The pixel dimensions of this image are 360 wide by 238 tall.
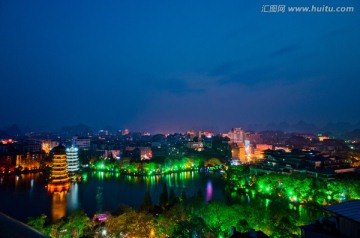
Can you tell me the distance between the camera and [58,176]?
52.2 ft

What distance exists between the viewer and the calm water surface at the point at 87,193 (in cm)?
1104

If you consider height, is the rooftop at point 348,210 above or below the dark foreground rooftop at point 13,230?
below

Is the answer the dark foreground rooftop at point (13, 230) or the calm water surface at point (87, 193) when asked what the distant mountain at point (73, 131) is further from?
the dark foreground rooftop at point (13, 230)

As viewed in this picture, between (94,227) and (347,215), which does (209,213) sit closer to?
(94,227)

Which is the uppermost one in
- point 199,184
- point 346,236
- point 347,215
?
point 347,215

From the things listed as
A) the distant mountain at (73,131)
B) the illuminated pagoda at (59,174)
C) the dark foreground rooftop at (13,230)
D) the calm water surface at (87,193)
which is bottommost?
the calm water surface at (87,193)

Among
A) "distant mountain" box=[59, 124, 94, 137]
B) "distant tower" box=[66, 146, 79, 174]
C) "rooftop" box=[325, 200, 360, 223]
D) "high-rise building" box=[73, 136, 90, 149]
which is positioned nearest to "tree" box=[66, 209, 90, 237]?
"rooftop" box=[325, 200, 360, 223]

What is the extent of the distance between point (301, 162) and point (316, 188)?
7.78 meters

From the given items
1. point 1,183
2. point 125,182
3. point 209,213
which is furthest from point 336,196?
point 1,183

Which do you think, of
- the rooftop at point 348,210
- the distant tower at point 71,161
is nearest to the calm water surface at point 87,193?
the distant tower at point 71,161

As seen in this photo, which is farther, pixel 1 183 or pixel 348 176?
pixel 1 183

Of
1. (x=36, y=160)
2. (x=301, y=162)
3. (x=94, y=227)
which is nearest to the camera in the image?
(x=94, y=227)

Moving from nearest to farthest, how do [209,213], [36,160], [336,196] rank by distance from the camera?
[209,213], [336,196], [36,160]

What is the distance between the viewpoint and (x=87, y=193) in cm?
1405
